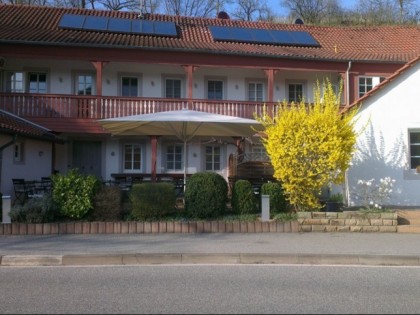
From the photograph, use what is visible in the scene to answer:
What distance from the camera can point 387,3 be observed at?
51750 mm

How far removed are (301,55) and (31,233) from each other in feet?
45.9

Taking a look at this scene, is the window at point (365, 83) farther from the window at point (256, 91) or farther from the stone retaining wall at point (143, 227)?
the stone retaining wall at point (143, 227)

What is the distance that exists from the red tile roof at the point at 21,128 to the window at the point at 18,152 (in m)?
0.62

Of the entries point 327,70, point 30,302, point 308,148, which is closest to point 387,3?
point 327,70

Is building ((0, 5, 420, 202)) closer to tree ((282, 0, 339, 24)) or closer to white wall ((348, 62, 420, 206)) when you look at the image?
white wall ((348, 62, 420, 206))

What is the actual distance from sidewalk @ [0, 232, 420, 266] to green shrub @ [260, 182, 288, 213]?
1.27 m

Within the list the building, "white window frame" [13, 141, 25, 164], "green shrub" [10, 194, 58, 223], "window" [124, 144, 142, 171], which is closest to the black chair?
"white window frame" [13, 141, 25, 164]

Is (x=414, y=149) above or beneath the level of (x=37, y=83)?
beneath

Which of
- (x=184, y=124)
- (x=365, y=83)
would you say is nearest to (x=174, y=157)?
(x=184, y=124)

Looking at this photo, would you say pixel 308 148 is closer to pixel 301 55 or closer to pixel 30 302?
pixel 30 302

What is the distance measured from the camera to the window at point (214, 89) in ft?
71.4

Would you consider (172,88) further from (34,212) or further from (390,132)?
(34,212)

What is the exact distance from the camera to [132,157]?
810 inches

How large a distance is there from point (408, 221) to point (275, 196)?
3.28m
